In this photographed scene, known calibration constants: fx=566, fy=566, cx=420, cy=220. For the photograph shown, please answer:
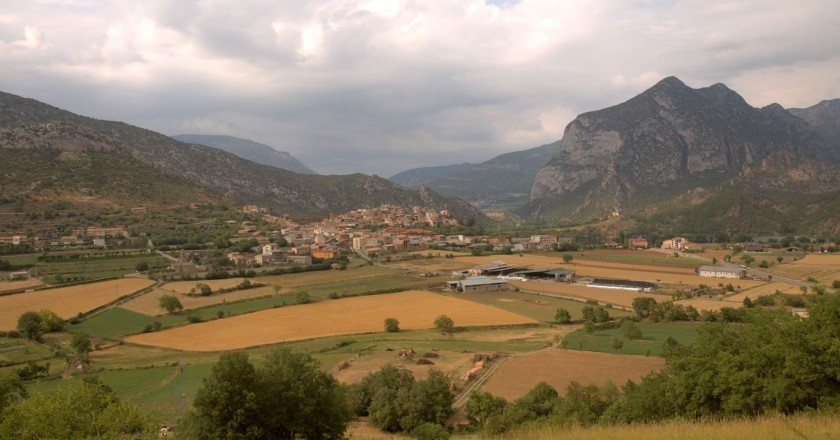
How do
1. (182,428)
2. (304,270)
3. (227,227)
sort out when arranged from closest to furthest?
(182,428) < (304,270) < (227,227)

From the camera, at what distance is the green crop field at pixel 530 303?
4772cm

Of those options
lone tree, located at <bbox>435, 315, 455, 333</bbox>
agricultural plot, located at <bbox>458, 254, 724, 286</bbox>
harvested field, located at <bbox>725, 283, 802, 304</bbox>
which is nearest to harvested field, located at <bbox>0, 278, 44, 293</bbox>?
lone tree, located at <bbox>435, 315, 455, 333</bbox>

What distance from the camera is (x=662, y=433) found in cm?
965

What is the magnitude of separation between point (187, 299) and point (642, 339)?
39.1m

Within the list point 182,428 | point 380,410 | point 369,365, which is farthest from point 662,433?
point 369,365

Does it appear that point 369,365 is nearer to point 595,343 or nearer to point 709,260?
point 595,343

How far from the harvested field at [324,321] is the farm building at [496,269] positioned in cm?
1725

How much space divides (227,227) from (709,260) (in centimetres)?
7733

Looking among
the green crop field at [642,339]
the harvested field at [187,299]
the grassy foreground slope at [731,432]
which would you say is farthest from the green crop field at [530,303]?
the grassy foreground slope at [731,432]

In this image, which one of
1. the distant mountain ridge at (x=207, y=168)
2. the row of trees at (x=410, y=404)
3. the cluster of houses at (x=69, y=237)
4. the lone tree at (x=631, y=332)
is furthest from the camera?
the distant mountain ridge at (x=207, y=168)

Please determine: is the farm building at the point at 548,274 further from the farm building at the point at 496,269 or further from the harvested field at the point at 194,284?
the harvested field at the point at 194,284

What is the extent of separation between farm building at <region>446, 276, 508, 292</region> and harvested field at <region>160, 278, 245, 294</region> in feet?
75.8

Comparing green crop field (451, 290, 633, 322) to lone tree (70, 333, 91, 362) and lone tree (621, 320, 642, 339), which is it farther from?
lone tree (70, 333, 91, 362)

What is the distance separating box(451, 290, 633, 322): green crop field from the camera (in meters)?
47.7
